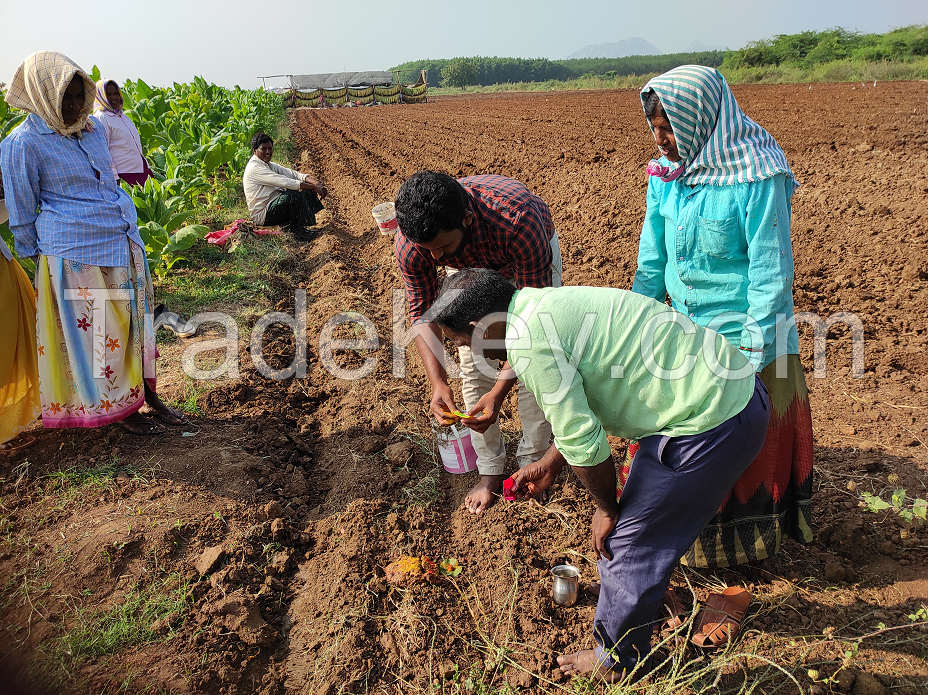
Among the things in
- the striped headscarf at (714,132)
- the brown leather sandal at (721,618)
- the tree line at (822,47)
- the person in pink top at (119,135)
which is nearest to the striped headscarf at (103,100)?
the person in pink top at (119,135)

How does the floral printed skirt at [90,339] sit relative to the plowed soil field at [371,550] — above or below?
above

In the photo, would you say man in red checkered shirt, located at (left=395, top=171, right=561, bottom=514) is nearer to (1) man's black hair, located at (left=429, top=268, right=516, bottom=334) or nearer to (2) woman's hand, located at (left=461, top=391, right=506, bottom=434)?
(2) woman's hand, located at (left=461, top=391, right=506, bottom=434)

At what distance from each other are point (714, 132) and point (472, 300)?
114 cm

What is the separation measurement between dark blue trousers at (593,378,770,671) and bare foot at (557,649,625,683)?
97 millimetres

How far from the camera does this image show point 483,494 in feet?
10.1

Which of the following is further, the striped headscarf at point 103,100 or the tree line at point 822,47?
the tree line at point 822,47

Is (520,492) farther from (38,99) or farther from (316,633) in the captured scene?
(38,99)

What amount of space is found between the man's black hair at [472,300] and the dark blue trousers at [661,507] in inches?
22.9

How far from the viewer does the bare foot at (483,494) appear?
3029mm

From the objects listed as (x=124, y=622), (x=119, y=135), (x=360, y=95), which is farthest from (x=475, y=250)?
(x=360, y=95)

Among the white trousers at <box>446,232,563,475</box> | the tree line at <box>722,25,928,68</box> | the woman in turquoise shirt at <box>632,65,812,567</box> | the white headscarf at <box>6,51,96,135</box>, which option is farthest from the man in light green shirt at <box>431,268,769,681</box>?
the tree line at <box>722,25,928,68</box>

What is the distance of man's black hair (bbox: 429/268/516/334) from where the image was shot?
5.54 feet

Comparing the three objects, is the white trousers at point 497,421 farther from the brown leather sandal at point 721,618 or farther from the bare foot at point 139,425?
the bare foot at point 139,425

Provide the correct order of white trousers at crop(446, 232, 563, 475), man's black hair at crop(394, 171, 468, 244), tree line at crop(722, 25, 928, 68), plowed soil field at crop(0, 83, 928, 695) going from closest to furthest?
man's black hair at crop(394, 171, 468, 244), plowed soil field at crop(0, 83, 928, 695), white trousers at crop(446, 232, 563, 475), tree line at crop(722, 25, 928, 68)
